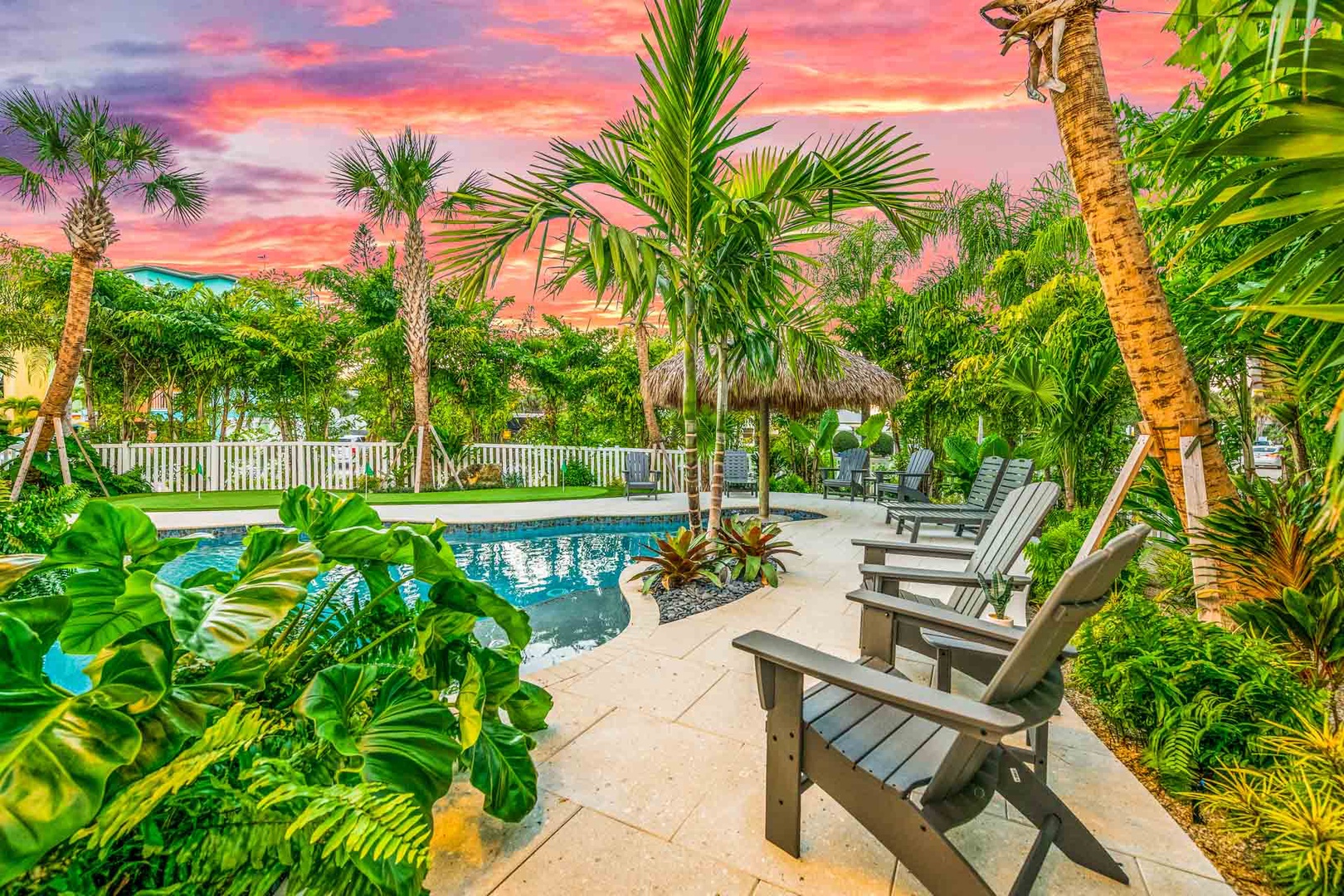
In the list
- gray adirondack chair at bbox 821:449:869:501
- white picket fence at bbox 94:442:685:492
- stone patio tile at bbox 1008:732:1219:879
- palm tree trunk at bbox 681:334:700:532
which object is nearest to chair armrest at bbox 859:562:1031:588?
stone patio tile at bbox 1008:732:1219:879

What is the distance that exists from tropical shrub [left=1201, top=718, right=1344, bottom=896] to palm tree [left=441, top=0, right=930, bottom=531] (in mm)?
3468

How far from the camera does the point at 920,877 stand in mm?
1366

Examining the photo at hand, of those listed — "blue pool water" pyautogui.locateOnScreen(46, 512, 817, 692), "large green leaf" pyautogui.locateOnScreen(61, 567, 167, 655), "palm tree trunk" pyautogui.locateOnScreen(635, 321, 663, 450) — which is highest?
"palm tree trunk" pyautogui.locateOnScreen(635, 321, 663, 450)

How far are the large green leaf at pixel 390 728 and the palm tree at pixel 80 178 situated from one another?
10278mm

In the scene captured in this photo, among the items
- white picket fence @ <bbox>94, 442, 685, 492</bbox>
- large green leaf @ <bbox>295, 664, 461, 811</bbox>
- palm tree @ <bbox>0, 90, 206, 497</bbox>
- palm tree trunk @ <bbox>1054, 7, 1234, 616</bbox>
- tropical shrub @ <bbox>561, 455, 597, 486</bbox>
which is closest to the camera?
large green leaf @ <bbox>295, 664, 461, 811</bbox>

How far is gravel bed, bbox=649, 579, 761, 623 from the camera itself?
390 cm

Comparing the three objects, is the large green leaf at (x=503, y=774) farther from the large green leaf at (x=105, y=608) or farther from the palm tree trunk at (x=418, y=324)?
the palm tree trunk at (x=418, y=324)

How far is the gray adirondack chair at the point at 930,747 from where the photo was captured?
51.9 inches

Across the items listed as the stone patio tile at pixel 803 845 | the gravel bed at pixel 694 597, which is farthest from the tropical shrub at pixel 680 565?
the stone patio tile at pixel 803 845

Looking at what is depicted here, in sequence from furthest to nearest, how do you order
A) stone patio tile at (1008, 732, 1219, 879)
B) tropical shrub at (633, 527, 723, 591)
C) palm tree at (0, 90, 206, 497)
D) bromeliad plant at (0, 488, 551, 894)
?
1. palm tree at (0, 90, 206, 497)
2. tropical shrub at (633, 527, 723, 591)
3. stone patio tile at (1008, 732, 1219, 879)
4. bromeliad plant at (0, 488, 551, 894)

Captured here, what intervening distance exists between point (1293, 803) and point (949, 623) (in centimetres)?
97

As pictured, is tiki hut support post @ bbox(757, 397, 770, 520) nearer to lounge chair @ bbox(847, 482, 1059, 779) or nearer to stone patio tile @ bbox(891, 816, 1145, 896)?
lounge chair @ bbox(847, 482, 1059, 779)

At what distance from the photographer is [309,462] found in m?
12.2

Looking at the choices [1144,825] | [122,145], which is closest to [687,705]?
[1144,825]
